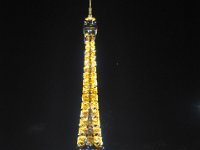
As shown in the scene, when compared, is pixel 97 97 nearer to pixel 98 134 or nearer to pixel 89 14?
pixel 98 134

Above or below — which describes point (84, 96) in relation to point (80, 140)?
above

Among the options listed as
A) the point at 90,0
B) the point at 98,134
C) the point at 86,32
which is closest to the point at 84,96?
the point at 98,134

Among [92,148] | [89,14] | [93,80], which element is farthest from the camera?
[89,14]

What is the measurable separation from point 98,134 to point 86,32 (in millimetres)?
12224

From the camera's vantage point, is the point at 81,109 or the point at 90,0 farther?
the point at 90,0

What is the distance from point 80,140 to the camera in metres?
46.6

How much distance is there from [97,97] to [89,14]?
10.5 metres

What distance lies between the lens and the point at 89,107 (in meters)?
47.9

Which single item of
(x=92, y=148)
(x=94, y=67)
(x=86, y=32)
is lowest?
(x=92, y=148)

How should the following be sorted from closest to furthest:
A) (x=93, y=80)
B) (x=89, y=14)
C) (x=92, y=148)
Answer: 1. (x=92, y=148)
2. (x=93, y=80)
3. (x=89, y=14)

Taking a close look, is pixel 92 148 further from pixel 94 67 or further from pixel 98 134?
pixel 94 67

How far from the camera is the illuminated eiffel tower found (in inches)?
1831

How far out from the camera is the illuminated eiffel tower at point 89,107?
46.5 meters

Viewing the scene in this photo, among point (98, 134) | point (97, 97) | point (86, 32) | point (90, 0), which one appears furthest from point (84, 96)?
point (90, 0)
